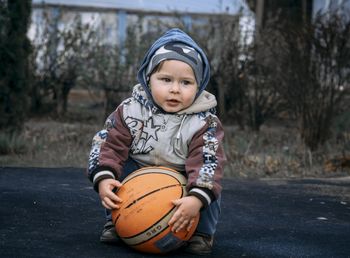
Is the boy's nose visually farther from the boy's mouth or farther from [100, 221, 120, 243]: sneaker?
[100, 221, 120, 243]: sneaker

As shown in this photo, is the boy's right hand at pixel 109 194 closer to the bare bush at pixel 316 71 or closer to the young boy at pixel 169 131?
Answer: the young boy at pixel 169 131

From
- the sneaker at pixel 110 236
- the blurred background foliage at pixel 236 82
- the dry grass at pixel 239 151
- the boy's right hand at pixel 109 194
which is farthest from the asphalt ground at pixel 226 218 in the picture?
the blurred background foliage at pixel 236 82

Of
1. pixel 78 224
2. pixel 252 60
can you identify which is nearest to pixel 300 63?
pixel 252 60

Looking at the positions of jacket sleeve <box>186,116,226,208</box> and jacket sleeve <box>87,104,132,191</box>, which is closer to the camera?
jacket sleeve <box>186,116,226,208</box>

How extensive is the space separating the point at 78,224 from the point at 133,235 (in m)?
1.00

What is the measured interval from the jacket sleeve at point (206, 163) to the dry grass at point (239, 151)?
12.5 feet

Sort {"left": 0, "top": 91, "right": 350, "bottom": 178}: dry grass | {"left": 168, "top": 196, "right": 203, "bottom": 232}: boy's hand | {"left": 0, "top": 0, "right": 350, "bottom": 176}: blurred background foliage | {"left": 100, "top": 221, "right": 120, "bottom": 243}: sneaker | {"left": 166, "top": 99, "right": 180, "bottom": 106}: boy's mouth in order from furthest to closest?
{"left": 0, "top": 0, "right": 350, "bottom": 176}: blurred background foliage < {"left": 0, "top": 91, "right": 350, "bottom": 178}: dry grass < {"left": 100, "top": 221, "right": 120, "bottom": 243}: sneaker < {"left": 166, "top": 99, "right": 180, "bottom": 106}: boy's mouth < {"left": 168, "top": 196, "right": 203, "bottom": 232}: boy's hand

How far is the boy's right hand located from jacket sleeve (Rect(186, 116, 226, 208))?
380mm

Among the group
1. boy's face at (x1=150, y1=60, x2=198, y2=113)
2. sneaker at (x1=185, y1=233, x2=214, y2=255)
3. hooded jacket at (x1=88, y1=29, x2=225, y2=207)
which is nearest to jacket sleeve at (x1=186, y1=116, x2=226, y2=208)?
hooded jacket at (x1=88, y1=29, x2=225, y2=207)

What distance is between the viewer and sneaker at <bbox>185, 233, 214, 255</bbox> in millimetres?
4359

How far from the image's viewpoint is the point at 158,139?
4.34 metres

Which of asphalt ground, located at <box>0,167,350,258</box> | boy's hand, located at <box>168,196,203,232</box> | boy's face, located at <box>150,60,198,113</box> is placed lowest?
asphalt ground, located at <box>0,167,350,258</box>

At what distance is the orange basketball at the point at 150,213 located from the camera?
4.09 m

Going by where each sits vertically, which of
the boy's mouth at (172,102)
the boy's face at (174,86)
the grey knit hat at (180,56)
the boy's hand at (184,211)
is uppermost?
the grey knit hat at (180,56)
